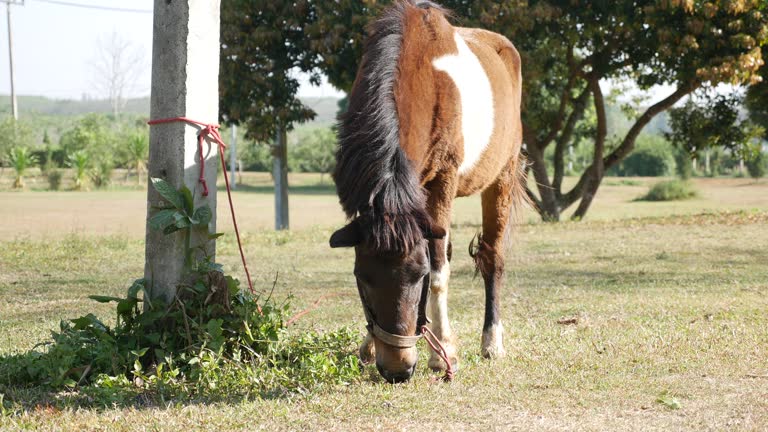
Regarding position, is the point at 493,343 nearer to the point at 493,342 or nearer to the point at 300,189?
the point at 493,342

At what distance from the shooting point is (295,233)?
49.4 ft

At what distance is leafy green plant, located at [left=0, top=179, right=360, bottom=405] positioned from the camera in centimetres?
413

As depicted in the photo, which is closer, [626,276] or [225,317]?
[225,317]

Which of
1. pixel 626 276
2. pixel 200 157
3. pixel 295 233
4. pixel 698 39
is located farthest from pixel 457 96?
pixel 698 39

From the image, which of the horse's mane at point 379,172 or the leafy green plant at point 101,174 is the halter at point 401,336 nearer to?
the horse's mane at point 379,172

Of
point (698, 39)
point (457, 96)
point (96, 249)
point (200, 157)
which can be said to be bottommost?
point (96, 249)

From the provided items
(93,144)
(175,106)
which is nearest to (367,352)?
(175,106)

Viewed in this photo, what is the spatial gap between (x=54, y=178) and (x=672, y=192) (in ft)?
89.4

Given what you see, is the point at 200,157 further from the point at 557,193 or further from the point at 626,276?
the point at 557,193

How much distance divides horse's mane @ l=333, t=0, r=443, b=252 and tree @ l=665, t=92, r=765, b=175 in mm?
15912

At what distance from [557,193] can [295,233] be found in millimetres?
7486

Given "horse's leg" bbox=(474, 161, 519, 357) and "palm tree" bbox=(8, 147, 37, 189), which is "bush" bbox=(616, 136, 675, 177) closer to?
"palm tree" bbox=(8, 147, 37, 189)

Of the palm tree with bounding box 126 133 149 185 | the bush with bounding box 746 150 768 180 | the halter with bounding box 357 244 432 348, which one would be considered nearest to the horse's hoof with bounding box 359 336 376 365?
the halter with bounding box 357 244 432 348

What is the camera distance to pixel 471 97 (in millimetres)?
4977
